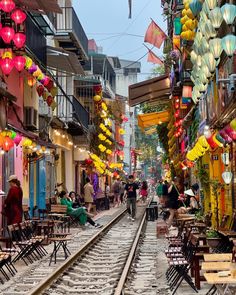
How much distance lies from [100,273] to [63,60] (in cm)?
1871

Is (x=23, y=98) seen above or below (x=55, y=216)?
above

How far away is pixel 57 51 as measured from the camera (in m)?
31.5

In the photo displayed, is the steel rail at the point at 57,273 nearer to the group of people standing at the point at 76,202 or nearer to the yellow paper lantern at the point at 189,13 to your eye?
the group of people standing at the point at 76,202

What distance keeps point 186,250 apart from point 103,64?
58.6 m

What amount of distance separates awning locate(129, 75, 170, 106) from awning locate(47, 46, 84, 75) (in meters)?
2.86

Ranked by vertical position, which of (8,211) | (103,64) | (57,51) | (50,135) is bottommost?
(8,211)

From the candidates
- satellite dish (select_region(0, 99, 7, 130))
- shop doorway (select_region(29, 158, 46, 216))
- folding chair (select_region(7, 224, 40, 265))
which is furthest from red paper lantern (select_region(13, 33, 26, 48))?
shop doorway (select_region(29, 158, 46, 216))

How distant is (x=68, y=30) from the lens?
36.8 metres

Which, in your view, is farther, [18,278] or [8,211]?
[8,211]

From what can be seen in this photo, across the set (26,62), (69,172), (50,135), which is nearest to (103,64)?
Result: (69,172)

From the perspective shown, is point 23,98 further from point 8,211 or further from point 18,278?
point 18,278

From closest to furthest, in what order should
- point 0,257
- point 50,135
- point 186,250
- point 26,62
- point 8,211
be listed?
1. point 0,257
2. point 186,250
3. point 8,211
4. point 26,62
5. point 50,135

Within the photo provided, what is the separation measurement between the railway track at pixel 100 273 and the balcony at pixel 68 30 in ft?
51.6

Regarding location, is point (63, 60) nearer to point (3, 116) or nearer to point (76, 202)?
point (76, 202)
